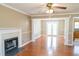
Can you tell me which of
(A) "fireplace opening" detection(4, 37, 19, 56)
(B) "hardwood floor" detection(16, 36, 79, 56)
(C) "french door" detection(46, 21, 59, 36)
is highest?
(C) "french door" detection(46, 21, 59, 36)

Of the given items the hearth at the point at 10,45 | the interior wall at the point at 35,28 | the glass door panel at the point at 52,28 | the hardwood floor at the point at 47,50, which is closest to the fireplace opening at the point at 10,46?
the hearth at the point at 10,45

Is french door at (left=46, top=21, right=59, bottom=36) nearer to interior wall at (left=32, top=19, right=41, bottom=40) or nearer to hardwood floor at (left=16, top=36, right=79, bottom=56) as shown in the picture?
interior wall at (left=32, top=19, right=41, bottom=40)

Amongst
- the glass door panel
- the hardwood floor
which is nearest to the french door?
the glass door panel

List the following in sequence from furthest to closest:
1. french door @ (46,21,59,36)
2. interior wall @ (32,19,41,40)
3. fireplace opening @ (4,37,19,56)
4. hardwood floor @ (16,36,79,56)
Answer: french door @ (46,21,59,36)
interior wall @ (32,19,41,40)
hardwood floor @ (16,36,79,56)
fireplace opening @ (4,37,19,56)

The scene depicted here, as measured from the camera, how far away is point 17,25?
629cm

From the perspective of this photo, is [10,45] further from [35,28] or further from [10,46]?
[35,28]

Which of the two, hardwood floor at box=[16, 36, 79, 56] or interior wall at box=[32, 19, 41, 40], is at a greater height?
interior wall at box=[32, 19, 41, 40]

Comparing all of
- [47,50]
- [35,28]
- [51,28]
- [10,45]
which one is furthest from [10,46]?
[51,28]

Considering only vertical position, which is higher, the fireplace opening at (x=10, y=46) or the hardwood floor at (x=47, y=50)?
the fireplace opening at (x=10, y=46)

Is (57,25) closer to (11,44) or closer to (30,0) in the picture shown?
(11,44)

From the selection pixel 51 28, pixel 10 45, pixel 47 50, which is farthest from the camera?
pixel 51 28

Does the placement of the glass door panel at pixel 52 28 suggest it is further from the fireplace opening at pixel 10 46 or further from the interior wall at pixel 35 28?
the fireplace opening at pixel 10 46

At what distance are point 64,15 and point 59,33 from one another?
216 inches

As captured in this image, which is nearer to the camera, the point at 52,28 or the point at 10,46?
the point at 10,46
